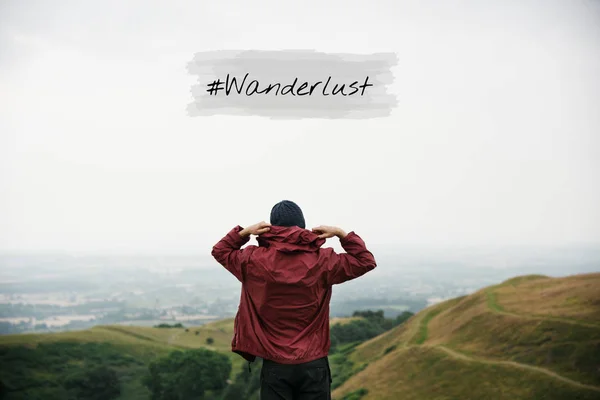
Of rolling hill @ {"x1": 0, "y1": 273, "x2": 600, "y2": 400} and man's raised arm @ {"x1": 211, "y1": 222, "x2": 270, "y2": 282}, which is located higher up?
man's raised arm @ {"x1": 211, "y1": 222, "x2": 270, "y2": 282}

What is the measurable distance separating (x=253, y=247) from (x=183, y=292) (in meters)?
11.1

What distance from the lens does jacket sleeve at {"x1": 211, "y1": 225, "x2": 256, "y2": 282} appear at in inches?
117

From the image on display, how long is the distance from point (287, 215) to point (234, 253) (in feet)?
1.20

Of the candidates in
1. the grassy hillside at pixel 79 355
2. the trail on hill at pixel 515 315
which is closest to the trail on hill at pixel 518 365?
the trail on hill at pixel 515 315

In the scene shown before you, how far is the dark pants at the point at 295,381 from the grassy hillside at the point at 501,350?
6041 mm

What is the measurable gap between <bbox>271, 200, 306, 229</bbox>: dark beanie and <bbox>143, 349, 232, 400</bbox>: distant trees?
8581 mm

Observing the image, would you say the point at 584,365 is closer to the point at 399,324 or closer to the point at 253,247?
the point at 399,324

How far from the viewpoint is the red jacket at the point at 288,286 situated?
2906mm

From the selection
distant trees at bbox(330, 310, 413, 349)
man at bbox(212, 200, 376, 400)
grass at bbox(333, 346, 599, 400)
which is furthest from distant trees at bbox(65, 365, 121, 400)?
man at bbox(212, 200, 376, 400)

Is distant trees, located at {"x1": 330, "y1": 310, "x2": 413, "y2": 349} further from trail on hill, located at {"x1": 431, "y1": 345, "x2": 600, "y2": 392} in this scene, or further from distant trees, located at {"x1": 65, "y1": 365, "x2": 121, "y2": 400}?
distant trees, located at {"x1": 65, "y1": 365, "x2": 121, "y2": 400}

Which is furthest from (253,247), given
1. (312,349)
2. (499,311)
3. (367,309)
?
(367,309)

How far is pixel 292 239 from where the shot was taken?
2.93 m

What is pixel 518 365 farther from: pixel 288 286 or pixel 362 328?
pixel 288 286

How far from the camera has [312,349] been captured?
2.93m
